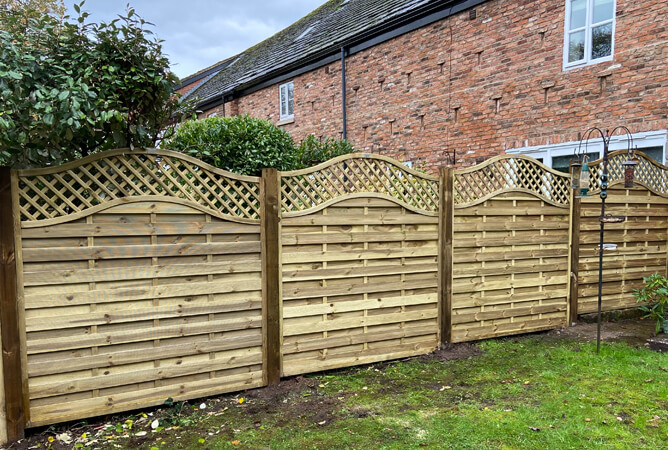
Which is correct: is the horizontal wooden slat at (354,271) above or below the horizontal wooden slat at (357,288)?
above

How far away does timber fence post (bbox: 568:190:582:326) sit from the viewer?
6.25 meters

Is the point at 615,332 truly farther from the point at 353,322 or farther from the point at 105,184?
the point at 105,184

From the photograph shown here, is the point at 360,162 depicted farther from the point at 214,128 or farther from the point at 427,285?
the point at 214,128

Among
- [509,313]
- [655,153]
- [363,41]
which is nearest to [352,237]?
[509,313]

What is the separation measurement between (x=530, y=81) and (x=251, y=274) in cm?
747

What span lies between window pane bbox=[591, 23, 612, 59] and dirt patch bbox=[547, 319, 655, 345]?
15.2 ft

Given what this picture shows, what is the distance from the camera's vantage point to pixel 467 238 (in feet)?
17.9

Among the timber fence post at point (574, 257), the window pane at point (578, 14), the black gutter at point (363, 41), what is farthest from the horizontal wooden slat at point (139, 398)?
the black gutter at point (363, 41)

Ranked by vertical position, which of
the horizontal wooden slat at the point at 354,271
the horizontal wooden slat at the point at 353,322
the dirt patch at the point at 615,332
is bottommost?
the dirt patch at the point at 615,332

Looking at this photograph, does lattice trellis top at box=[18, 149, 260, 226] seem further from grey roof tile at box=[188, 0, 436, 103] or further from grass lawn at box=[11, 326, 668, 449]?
grey roof tile at box=[188, 0, 436, 103]

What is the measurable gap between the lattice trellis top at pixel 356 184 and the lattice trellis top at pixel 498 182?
44 centimetres

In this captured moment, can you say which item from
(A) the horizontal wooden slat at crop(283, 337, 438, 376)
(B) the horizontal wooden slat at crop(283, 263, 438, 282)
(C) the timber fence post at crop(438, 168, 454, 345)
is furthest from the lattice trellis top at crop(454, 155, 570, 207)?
(A) the horizontal wooden slat at crop(283, 337, 438, 376)

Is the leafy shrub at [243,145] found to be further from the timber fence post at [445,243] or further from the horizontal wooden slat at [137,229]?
the timber fence post at [445,243]

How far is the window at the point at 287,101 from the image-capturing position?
1554cm
